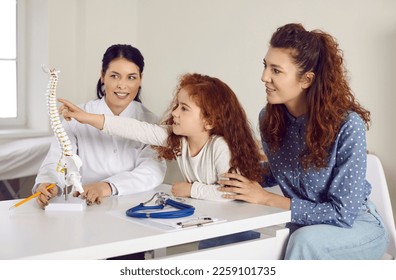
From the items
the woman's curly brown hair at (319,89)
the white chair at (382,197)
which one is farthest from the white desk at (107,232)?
the white chair at (382,197)

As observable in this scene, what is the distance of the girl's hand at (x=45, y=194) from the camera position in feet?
5.03

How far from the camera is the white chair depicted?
6.40 feet

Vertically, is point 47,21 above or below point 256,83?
above

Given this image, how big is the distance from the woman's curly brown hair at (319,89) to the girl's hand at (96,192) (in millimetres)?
571

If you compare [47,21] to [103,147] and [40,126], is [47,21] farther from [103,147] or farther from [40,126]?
[103,147]

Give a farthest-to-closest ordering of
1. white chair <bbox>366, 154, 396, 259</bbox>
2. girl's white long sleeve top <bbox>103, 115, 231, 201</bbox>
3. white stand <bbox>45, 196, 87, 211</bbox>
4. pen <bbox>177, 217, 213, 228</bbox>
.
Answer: white chair <bbox>366, 154, 396, 259</bbox> → girl's white long sleeve top <bbox>103, 115, 231, 201</bbox> → white stand <bbox>45, 196, 87, 211</bbox> → pen <bbox>177, 217, 213, 228</bbox>

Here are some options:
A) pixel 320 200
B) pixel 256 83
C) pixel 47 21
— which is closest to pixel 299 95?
pixel 320 200

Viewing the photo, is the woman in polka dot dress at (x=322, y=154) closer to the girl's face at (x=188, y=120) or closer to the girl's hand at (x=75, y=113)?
the girl's face at (x=188, y=120)

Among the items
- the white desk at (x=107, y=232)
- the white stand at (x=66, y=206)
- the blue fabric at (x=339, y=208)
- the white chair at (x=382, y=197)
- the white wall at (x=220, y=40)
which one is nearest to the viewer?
the white desk at (x=107, y=232)

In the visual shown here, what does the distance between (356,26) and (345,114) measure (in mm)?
773

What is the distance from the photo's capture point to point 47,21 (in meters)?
3.31

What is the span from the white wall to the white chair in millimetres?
283

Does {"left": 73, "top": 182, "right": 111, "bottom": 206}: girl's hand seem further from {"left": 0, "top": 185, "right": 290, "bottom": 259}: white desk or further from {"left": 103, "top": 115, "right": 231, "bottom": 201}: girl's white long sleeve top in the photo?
{"left": 103, "top": 115, "right": 231, "bottom": 201}: girl's white long sleeve top

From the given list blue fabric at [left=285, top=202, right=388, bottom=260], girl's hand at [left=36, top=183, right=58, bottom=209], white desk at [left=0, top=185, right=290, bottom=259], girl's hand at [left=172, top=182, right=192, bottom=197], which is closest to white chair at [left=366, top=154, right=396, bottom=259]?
blue fabric at [left=285, top=202, right=388, bottom=260]
